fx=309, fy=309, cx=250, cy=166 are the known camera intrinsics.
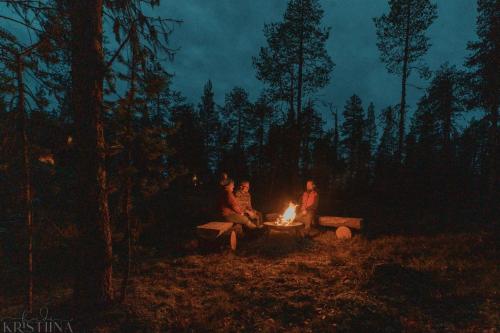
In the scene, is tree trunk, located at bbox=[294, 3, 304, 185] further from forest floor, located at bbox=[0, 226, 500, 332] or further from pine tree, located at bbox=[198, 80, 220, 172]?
pine tree, located at bbox=[198, 80, 220, 172]

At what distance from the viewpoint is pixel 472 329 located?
13.6 feet

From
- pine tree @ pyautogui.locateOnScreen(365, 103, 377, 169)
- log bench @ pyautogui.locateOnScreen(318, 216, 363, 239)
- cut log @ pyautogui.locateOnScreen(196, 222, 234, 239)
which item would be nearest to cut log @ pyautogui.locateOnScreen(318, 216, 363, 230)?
log bench @ pyautogui.locateOnScreen(318, 216, 363, 239)

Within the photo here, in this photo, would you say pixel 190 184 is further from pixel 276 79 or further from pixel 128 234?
pixel 128 234

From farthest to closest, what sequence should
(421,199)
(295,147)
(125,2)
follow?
(295,147) < (421,199) < (125,2)

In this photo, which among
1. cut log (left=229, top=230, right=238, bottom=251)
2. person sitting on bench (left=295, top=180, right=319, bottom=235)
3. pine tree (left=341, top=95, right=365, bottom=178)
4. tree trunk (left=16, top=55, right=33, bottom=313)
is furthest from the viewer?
pine tree (left=341, top=95, right=365, bottom=178)

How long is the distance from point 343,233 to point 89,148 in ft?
26.0

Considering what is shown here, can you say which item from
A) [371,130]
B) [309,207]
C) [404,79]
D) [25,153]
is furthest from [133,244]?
[371,130]

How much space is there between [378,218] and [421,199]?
4059mm

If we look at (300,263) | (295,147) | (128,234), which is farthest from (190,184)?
(128,234)

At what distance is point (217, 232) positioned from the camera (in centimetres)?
792

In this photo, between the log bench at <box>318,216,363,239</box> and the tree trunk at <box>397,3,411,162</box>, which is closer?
the log bench at <box>318,216,363,239</box>

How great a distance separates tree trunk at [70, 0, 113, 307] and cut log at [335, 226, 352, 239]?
724cm

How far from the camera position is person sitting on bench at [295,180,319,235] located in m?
10.4

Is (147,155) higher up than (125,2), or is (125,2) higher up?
(125,2)
